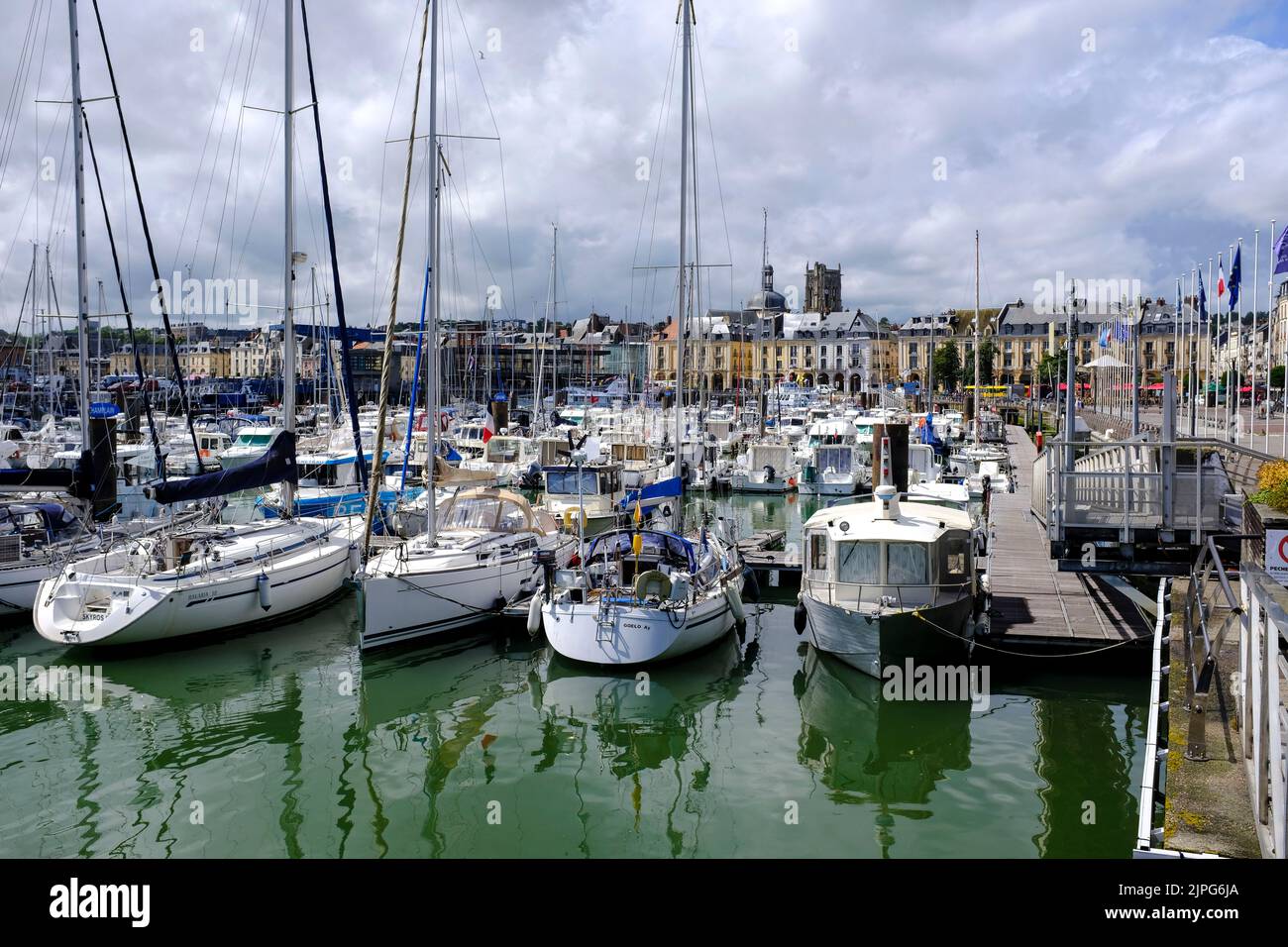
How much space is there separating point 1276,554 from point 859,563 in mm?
7887

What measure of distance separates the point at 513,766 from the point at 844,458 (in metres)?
39.6

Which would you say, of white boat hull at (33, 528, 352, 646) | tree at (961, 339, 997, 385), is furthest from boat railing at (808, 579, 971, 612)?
tree at (961, 339, 997, 385)

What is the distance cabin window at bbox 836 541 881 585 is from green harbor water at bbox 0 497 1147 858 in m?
1.92

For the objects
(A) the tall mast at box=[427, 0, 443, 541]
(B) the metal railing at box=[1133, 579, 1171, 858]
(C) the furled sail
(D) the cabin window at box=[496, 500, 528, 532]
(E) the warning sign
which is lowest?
(B) the metal railing at box=[1133, 579, 1171, 858]

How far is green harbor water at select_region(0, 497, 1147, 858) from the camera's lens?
13484 millimetres

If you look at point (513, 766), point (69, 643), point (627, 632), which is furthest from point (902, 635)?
point (69, 643)

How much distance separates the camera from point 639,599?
813 inches

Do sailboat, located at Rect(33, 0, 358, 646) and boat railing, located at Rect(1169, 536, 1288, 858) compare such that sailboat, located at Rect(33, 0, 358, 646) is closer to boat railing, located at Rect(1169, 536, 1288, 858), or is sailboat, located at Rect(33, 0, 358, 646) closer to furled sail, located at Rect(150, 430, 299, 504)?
furled sail, located at Rect(150, 430, 299, 504)

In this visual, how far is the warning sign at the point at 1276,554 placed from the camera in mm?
13539

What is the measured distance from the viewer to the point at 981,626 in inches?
792

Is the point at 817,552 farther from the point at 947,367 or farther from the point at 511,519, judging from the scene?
the point at 947,367

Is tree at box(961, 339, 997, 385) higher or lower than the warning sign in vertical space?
higher

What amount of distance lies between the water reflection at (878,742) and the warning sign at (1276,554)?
5285 mm

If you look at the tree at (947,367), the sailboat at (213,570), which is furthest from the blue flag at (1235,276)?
the tree at (947,367)
